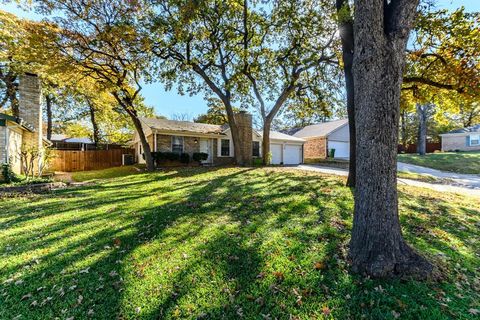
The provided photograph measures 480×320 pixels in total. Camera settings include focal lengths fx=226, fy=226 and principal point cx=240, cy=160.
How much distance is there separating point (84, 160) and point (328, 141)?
76.9 ft

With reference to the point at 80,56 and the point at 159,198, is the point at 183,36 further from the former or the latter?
the point at 159,198

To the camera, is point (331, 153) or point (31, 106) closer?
point (31, 106)

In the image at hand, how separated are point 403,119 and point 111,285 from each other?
39.3 metres

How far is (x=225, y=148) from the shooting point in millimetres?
19672

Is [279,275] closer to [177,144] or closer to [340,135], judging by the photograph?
[177,144]

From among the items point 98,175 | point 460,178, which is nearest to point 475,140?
point 460,178

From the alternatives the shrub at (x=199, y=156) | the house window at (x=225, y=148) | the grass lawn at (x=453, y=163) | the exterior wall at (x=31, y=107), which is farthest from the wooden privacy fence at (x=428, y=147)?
the exterior wall at (x=31, y=107)

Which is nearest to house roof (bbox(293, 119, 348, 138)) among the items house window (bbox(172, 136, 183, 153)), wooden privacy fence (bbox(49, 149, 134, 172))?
house window (bbox(172, 136, 183, 153))

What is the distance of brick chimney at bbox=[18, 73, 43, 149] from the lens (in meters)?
12.3

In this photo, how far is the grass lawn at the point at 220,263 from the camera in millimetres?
2578

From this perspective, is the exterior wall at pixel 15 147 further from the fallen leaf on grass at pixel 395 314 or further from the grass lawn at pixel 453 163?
the grass lawn at pixel 453 163

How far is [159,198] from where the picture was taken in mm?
7324

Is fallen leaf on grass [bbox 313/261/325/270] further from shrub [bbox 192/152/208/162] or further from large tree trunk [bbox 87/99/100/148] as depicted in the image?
large tree trunk [bbox 87/99/100/148]

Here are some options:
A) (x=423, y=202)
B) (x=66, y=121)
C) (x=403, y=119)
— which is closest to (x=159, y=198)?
(x=423, y=202)
